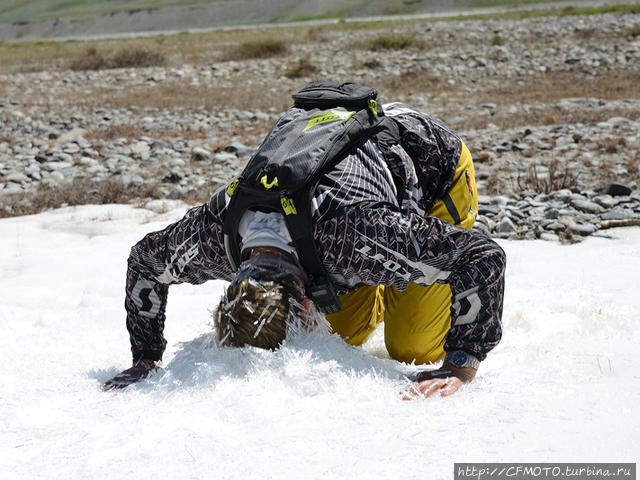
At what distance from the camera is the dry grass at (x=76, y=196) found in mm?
7516

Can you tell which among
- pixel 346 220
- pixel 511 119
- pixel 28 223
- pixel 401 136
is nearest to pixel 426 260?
pixel 346 220

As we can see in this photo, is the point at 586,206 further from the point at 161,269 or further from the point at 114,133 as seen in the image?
the point at 114,133

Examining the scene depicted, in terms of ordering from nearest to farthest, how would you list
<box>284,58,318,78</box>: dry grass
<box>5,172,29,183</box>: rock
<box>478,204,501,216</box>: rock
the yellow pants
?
1. the yellow pants
2. <box>478,204,501,216</box>: rock
3. <box>5,172,29,183</box>: rock
4. <box>284,58,318,78</box>: dry grass

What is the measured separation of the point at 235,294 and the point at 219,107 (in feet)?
39.5

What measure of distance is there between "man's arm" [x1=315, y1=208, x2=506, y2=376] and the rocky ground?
3.32 meters

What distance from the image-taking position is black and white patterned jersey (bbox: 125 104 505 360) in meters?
2.56

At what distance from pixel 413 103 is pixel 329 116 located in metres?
11.8

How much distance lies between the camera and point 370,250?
256cm

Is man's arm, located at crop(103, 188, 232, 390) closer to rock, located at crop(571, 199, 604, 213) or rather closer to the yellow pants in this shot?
the yellow pants

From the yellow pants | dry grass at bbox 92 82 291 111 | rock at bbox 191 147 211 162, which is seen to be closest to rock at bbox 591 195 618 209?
Answer: the yellow pants

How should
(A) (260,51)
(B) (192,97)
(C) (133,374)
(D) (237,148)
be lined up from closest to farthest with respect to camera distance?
(C) (133,374) → (D) (237,148) → (B) (192,97) → (A) (260,51)

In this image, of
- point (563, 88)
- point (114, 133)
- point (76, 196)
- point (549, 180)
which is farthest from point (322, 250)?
point (563, 88)

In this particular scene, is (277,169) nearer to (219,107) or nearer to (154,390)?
(154,390)

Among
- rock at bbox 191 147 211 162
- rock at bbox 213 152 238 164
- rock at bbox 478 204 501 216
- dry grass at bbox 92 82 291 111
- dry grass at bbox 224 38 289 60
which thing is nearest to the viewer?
rock at bbox 478 204 501 216
